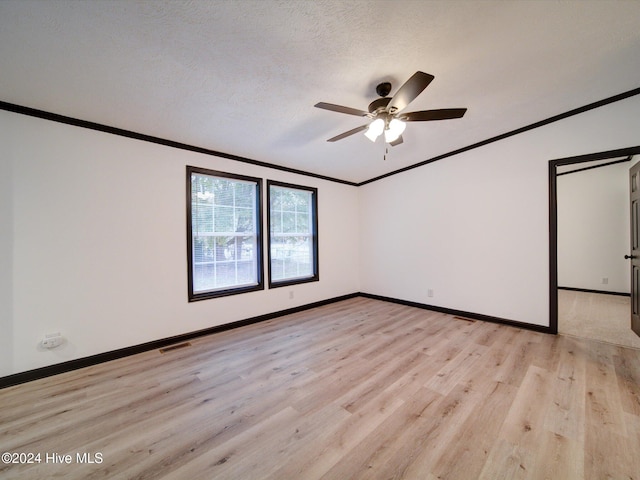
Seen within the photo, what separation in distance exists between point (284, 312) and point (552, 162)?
14.0 ft

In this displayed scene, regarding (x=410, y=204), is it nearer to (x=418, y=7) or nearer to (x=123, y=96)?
(x=418, y=7)

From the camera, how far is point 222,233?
3512 millimetres

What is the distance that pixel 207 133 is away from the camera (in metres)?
2.90

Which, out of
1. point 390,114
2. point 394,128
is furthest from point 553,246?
point 390,114

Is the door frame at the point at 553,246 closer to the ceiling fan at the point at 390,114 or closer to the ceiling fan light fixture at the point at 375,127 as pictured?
the ceiling fan at the point at 390,114

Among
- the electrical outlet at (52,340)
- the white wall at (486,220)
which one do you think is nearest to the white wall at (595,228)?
the white wall at (486,220)

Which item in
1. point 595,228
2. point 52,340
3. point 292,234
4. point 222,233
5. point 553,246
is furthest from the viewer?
point 595,228

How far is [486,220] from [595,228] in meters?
3.43

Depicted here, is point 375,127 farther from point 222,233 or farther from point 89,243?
point 89,243

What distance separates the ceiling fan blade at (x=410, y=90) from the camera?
162 centimetres

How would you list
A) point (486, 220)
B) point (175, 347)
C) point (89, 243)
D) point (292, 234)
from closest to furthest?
point (89, 243) → point (175, 347) → point (486, 220) → point (292, 234)

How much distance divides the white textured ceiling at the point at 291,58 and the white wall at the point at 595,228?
3316 millimetres

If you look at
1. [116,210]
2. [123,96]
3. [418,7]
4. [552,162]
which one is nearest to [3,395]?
[116,210]

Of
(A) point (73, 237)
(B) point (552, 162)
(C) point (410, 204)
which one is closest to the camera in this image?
(A) point (73, 237)
